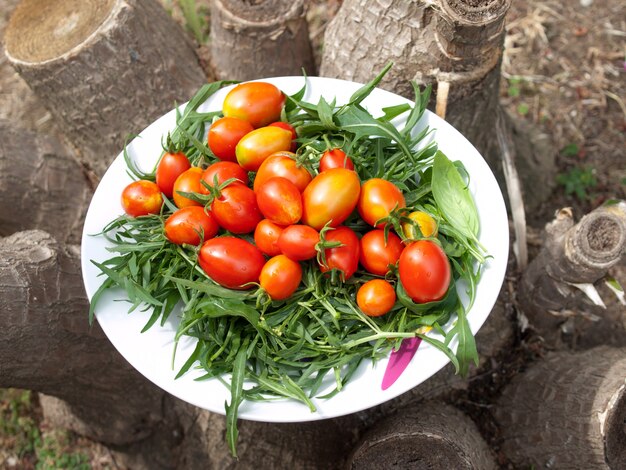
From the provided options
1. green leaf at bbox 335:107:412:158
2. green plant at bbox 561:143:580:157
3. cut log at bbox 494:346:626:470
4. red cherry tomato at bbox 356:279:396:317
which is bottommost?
cut log at bbox 494:346:626:470

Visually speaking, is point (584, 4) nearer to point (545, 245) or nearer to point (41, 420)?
point (545, 245)

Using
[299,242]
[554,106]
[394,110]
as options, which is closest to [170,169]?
[299,242]

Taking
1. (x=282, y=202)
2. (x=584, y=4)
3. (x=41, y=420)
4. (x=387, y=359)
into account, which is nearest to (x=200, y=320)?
(x=282, y=202)

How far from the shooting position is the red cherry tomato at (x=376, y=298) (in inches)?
61.7

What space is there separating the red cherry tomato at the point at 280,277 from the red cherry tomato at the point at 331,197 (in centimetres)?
14

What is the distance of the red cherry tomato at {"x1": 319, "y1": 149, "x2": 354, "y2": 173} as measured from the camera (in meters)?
1.68

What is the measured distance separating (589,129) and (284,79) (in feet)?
6.71

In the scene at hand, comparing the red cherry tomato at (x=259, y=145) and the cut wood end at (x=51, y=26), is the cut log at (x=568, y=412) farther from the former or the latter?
the cut wood end at (x=51, y=26)

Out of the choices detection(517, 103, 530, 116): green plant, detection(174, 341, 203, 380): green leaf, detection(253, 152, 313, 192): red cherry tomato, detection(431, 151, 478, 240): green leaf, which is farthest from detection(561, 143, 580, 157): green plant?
detection(174, 341, 203, 380): green leaf

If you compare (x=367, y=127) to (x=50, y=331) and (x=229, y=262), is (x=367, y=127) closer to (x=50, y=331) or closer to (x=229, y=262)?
(x=229, y=262)

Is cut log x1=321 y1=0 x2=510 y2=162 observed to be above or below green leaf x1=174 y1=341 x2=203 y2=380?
above

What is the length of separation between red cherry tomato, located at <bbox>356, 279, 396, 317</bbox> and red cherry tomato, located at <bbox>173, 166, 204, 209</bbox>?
1.80ft

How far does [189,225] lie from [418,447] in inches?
40.7

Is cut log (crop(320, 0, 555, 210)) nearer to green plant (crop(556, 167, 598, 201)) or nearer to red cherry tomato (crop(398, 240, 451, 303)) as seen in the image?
red cherry tomato (crop(398, 240, 451, 303))
